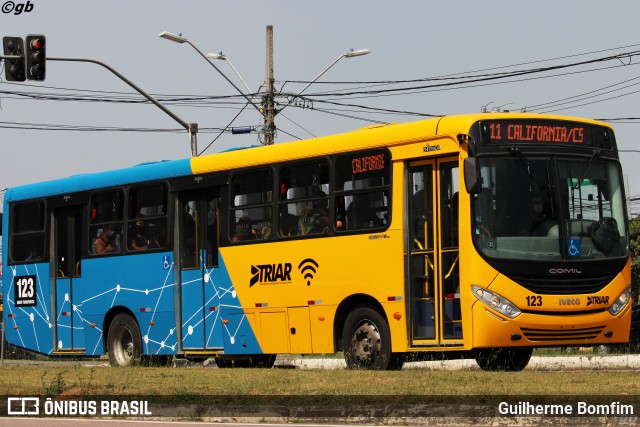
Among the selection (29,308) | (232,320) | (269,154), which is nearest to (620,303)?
(269,154)

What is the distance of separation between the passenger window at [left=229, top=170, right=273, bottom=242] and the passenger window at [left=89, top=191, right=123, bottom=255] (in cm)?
316

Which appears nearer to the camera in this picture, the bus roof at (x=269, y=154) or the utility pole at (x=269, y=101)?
the bus roof at (x=269, y=154)

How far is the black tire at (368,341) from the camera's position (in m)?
18.5

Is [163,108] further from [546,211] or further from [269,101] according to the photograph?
[546,211]

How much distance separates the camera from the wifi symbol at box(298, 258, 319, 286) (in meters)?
19.9

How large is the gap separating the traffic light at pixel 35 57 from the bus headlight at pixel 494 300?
1429 centimetres

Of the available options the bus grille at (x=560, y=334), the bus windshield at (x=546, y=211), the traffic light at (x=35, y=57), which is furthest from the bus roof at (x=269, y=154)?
the traffic light at (x=35, y=57)

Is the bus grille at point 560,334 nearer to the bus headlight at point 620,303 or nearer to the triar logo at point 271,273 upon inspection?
the bus headlight at point 620,303

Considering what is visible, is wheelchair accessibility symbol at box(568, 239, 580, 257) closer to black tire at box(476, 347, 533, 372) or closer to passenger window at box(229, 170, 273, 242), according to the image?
black tire at box(476, 347, 533, 372)

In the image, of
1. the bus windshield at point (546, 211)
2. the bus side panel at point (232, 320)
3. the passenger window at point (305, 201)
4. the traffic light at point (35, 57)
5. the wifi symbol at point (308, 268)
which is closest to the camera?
the bus windshield at point (546, 211)

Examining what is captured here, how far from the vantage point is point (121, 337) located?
23.8 meters

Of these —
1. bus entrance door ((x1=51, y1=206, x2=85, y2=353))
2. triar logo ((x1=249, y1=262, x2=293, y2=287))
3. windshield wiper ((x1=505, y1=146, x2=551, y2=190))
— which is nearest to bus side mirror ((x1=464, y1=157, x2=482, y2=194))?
windshield wiper ((x1=505, y1=146, x2=551, y2=190))

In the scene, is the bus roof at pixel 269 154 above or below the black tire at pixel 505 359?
above

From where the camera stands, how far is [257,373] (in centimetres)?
1802
